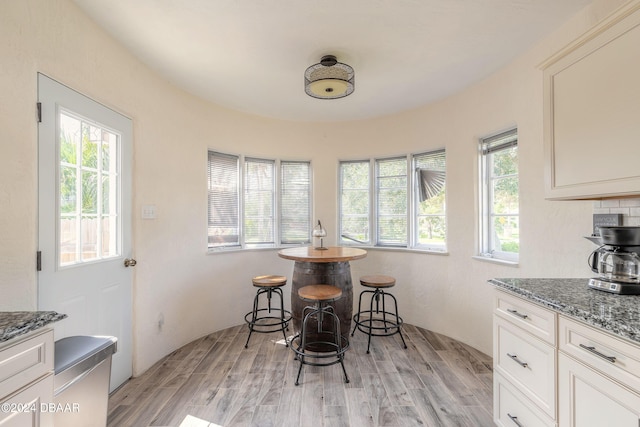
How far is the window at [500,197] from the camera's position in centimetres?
261

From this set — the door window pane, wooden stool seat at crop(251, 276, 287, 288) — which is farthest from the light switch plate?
wooden stool seat at crop(251, 276, 287, 288)

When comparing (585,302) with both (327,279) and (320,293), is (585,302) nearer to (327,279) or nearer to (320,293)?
(320,293)

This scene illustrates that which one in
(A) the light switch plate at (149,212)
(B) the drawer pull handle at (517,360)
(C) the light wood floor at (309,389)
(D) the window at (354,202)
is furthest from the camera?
(D) the window at (354,202)

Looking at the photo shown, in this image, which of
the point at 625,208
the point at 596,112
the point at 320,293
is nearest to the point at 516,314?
the point at 625,208

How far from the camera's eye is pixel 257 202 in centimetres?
382

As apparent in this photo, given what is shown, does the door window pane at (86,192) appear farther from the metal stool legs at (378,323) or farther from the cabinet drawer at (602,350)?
the cabinet drawer at (602,350)

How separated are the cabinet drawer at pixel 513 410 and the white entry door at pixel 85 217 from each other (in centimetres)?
258

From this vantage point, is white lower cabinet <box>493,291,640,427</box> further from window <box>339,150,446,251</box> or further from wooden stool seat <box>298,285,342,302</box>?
window <box>339,150,446,251</box>

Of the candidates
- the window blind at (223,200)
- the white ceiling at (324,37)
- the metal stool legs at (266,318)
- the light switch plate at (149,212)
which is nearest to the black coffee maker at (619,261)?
the white ceiling at (324,37)

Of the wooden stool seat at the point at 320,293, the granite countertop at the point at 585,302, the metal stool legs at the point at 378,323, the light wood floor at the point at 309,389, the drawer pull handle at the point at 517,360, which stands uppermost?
the granite countertop at the point at 585,302

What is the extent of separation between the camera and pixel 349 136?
154 inches

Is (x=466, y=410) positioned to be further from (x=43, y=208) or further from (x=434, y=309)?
(x=43, y=208)

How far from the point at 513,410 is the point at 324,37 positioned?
2.60 metres

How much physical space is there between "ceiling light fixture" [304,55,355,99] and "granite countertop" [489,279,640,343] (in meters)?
1.78
